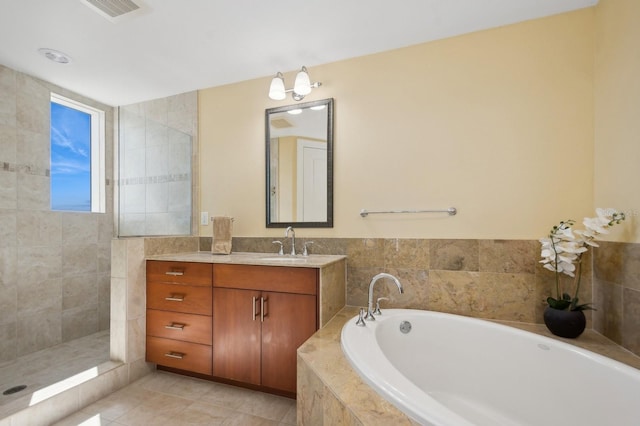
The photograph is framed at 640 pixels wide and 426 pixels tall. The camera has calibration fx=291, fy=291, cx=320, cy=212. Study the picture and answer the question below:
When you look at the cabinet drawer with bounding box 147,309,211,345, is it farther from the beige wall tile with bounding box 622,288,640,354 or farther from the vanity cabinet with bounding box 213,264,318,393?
the beige wall tile with bounding box 622,288,640,354

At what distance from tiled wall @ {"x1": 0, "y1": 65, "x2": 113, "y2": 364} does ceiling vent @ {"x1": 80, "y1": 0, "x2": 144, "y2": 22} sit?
1294 millimetres

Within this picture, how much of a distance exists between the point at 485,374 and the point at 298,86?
6.75ft

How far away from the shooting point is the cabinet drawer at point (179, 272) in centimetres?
194

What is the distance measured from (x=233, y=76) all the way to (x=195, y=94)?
18.8 inches

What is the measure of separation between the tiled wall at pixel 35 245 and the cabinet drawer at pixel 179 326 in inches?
41.0

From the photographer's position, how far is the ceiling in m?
1.65

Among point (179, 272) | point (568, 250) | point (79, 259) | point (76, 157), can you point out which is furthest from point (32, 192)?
point (568, 250)

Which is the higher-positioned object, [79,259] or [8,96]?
[8,96]

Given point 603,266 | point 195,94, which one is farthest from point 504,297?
point 195,94

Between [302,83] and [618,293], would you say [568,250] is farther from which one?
[302,83]

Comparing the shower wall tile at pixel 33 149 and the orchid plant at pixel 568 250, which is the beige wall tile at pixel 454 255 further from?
the shower wall tile at pixel 33 149

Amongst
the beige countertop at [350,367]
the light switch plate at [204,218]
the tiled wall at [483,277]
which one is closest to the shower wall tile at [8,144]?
the light switch plate at [204,218]

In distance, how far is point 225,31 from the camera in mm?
1860

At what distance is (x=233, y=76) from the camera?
2.40 meters
